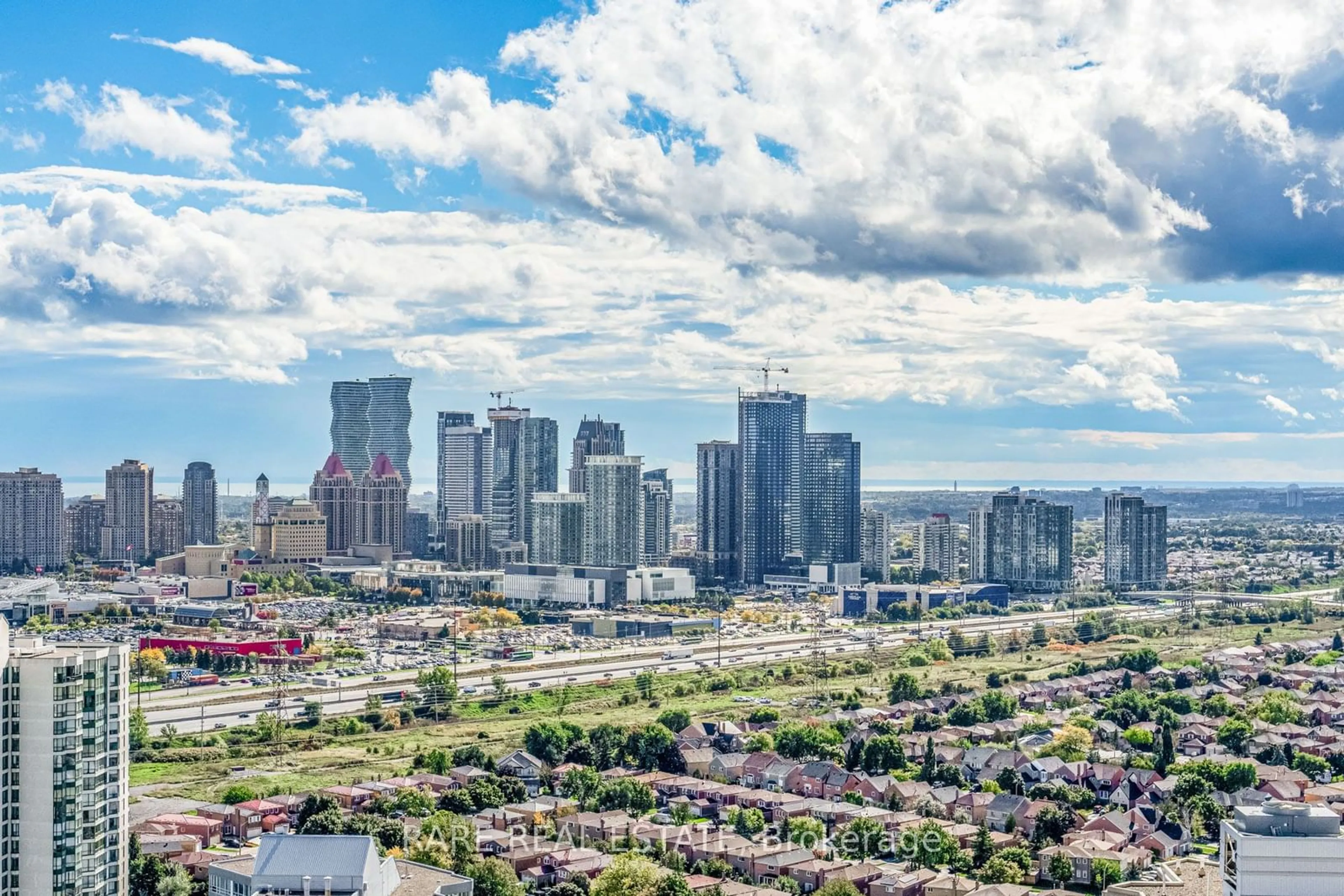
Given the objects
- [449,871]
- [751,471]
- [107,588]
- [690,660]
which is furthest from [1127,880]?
[751,471]

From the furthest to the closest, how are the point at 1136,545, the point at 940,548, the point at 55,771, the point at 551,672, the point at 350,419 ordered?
the point at 350,419 < the point at 940,548 < the point at 1136,545 < the point at 551,672 < the point at 55,771

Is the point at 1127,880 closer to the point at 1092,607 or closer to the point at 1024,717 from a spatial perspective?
the point at 1024,717

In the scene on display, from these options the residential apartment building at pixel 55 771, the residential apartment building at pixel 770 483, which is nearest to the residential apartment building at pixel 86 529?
the residential apartment building at pixel 770 483

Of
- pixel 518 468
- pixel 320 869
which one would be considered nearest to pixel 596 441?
pixel 518 468

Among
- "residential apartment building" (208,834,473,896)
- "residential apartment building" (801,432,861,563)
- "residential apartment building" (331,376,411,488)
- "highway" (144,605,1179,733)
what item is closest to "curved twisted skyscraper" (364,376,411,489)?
"residential apartment building" (331,376,411,488)

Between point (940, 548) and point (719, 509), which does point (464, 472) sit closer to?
point (719, 509)
